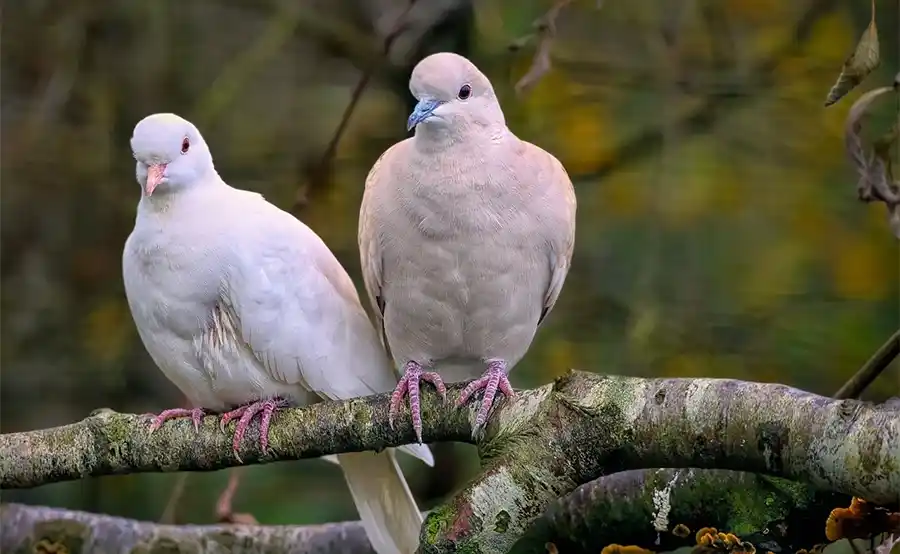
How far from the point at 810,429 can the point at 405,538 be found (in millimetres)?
927

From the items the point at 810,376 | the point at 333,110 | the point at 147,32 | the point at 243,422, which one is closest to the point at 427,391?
the point at 243,422

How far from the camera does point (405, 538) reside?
192 centimetres

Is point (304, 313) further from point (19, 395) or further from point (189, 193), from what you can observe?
point (19, 395)

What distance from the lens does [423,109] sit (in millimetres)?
1672

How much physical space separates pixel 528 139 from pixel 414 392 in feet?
3.97

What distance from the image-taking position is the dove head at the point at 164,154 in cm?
176

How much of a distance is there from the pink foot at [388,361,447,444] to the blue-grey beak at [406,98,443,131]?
1.22 ft

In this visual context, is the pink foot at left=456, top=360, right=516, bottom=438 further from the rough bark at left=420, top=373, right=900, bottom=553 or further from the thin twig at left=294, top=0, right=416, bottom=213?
the thin twig at left=294, top=0, right=416, bottom=213

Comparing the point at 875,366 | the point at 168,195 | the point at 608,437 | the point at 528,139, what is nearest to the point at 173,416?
the point at 168,195

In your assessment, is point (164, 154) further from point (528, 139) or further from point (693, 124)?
point (693, 124)

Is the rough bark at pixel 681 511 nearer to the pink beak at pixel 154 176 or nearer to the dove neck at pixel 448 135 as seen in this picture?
the dove neck at pixel 448 135

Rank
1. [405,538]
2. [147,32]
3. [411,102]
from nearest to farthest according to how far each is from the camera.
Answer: [405,538] → [411,102] → [147,32]

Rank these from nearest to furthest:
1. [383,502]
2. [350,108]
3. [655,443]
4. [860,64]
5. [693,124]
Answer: [655,443]
[860,64]
[383,502]
[350,108]
[693,124]

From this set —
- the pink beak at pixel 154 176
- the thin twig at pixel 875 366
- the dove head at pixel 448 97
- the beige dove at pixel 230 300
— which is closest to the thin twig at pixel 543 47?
the dove head at pixel 448 97
